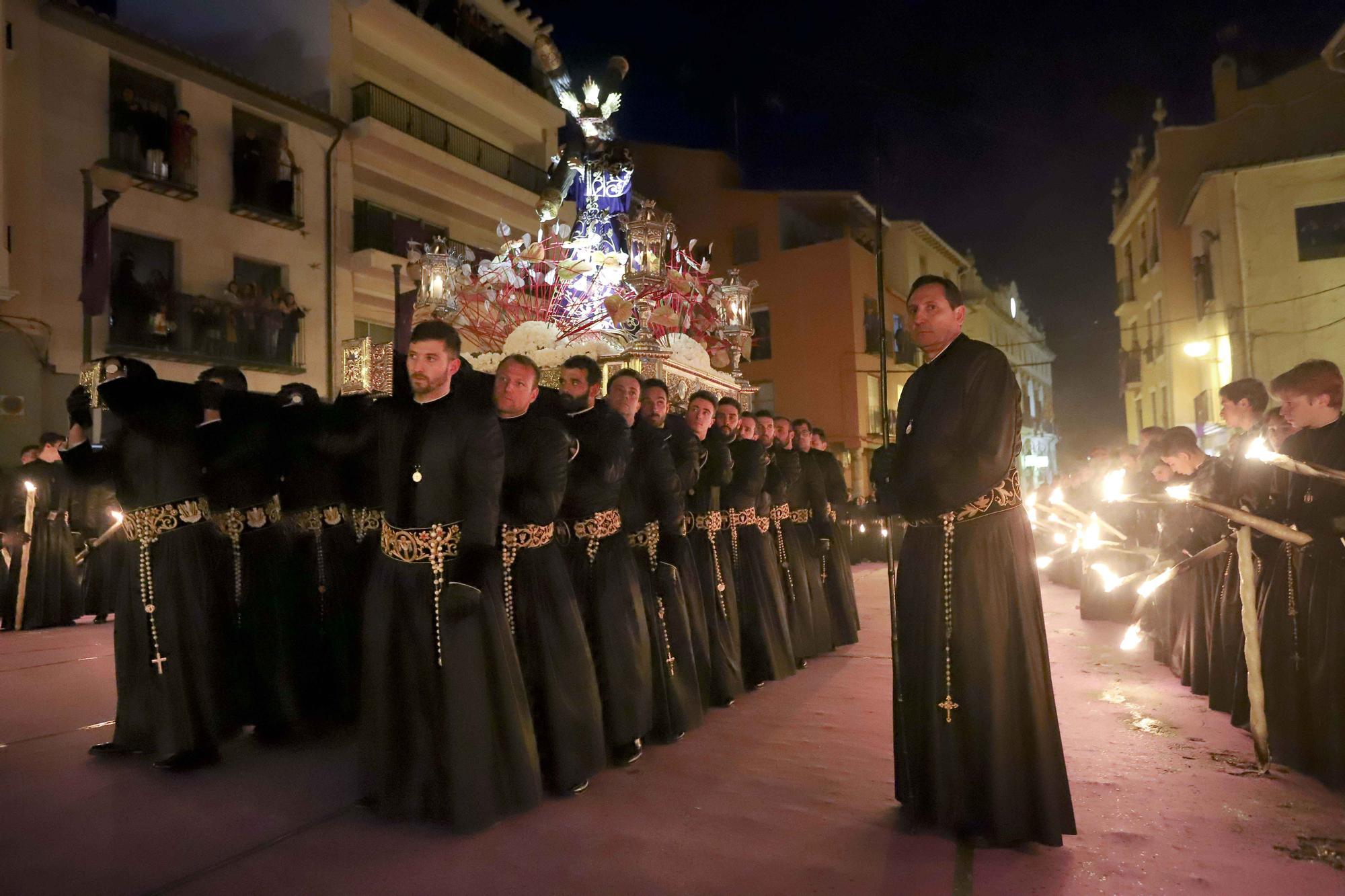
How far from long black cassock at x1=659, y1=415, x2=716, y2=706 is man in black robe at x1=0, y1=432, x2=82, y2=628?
26.4 ft

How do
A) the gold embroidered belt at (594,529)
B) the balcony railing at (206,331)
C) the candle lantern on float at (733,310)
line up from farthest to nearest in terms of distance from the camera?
the balcony railing at (206,331) < the candle lantern on float at (733,310) < the gold embroidered belt at (594,529)

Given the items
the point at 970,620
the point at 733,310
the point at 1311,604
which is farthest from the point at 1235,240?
the point at 970,620

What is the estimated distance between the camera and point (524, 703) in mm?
3666

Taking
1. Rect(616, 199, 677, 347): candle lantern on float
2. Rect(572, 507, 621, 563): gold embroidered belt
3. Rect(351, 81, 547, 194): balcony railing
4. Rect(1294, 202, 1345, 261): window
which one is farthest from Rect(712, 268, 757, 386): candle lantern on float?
Rect(1294, 202, 1345, 261): window

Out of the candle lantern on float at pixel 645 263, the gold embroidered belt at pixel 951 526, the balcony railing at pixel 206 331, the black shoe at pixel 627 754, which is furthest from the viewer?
the balcony railing at pixel 206 331

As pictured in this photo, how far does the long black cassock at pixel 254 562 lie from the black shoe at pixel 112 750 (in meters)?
0.58

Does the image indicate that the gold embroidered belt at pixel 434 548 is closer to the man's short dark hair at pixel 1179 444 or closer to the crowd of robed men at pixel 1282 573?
the crowd of robed men at pixel 1282 573

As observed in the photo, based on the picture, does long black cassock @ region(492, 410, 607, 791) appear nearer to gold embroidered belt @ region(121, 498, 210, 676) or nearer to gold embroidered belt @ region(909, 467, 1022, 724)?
gold embroidered belt @ region(909, 467, 1022, 724)

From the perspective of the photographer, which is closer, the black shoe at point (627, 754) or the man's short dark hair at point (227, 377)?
the black shoe at point (627, 754)

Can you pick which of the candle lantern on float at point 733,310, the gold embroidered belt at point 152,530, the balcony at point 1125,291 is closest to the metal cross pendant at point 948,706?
the gold embroidered belt at point 152,530

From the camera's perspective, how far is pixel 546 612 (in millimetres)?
4066

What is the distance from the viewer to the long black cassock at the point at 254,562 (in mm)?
4848

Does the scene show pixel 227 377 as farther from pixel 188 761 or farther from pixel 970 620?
pixel 970 620

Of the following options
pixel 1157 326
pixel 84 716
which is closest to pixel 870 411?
pixel 1157 326
